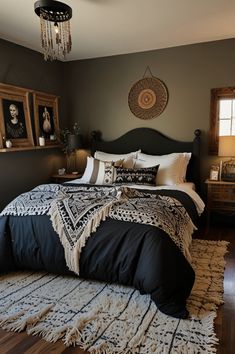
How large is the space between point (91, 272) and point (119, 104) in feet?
9.75

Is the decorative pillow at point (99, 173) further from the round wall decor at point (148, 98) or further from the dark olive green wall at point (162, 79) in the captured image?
the round wall decor at point (148, 98)

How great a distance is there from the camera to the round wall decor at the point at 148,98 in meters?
4.21

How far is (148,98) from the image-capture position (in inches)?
169

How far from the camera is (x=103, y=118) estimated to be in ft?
15.3

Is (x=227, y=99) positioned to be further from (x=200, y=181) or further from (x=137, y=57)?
(x=137, y=57)

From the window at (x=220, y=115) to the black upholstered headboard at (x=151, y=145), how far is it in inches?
8.2

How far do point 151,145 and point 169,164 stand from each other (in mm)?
620

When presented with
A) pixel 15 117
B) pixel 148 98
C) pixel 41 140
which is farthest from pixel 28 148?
pixel 148 98

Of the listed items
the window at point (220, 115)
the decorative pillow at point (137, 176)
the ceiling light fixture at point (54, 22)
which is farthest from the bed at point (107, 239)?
the window at point (220, 115)

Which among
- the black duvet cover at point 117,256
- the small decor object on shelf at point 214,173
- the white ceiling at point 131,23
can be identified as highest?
the white ceiling at point 131,23

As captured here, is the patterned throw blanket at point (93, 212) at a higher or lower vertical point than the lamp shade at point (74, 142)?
lower

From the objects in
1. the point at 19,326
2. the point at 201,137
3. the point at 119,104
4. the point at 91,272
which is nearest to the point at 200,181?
the point at 201,137

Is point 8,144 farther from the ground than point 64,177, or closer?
farther from the ground

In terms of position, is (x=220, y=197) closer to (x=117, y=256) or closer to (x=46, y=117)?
(x=117, y=256)
